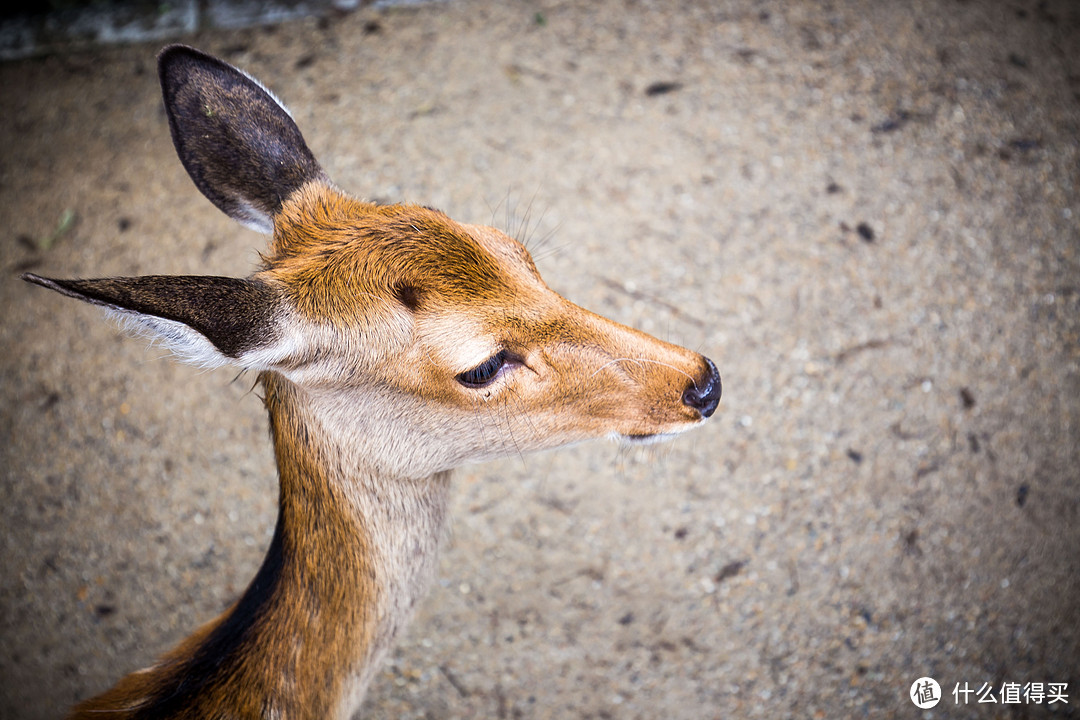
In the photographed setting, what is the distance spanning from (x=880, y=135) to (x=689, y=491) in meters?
2.42

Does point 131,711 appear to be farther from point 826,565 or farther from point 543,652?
point 826,565

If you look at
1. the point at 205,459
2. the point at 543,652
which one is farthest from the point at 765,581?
the point at 205,459

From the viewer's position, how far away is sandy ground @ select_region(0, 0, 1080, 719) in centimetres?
321

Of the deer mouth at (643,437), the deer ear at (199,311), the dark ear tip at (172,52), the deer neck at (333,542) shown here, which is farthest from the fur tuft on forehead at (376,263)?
the deer mouth at (643,437)

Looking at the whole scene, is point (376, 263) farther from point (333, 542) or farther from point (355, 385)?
point (333, 542)

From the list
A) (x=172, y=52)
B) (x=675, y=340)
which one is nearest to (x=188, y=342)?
(x=172, y=52)

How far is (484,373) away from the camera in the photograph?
1.84m

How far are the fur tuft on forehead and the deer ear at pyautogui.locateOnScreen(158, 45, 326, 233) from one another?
193 mm

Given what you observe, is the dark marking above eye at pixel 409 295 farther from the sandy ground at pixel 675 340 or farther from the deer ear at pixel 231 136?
the sandy ground at pixel 675 340

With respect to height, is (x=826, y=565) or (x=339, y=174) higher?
(x=339, y=174)

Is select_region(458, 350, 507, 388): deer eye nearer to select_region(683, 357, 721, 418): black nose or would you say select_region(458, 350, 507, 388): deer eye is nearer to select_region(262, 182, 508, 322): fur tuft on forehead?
select_region(262, 182, 508, 322): fur tuft on forehead

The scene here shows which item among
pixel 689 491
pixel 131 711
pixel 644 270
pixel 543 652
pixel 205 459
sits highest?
pixel 131 711

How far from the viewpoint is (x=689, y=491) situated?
11.2ft

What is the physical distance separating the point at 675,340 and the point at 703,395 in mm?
1631
